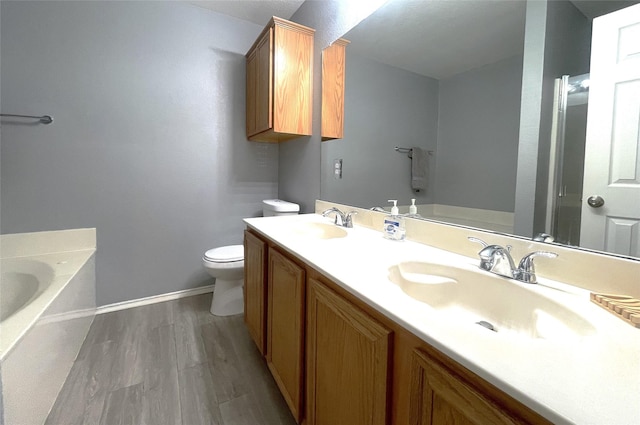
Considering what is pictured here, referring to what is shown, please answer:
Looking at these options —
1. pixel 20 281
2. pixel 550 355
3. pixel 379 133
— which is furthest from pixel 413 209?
pixel 20 281

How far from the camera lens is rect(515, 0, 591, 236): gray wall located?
2.62 feet

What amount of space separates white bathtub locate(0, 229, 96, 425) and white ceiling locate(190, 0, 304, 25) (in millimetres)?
2024

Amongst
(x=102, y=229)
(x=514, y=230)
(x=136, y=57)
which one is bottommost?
(x=102, y=229)

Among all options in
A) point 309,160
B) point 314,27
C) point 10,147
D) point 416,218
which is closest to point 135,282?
point 10,147

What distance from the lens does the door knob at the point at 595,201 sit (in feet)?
Result: 2.40

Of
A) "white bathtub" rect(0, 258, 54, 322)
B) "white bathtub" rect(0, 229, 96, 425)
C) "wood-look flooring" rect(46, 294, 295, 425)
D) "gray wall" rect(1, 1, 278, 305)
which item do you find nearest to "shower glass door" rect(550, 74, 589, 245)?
"wood-look flooring" rect(46, 294, 295, 425)

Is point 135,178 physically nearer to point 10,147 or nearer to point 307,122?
point 10,147

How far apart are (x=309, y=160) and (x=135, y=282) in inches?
67.9

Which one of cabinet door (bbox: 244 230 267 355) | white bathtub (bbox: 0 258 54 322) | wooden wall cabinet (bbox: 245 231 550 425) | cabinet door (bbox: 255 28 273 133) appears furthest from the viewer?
cabinet door (bbox: 255 28 273 133)

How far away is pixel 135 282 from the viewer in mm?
2186

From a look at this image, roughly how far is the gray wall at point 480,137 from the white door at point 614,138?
199mm

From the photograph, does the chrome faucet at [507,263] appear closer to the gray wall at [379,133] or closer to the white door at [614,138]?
the white door at [614,138]

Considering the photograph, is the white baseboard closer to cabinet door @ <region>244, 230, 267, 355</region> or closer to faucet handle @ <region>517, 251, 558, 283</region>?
cabinet door @ <region>244, 230, 267, 355</region>

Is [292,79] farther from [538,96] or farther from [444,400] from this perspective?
[444,400]
